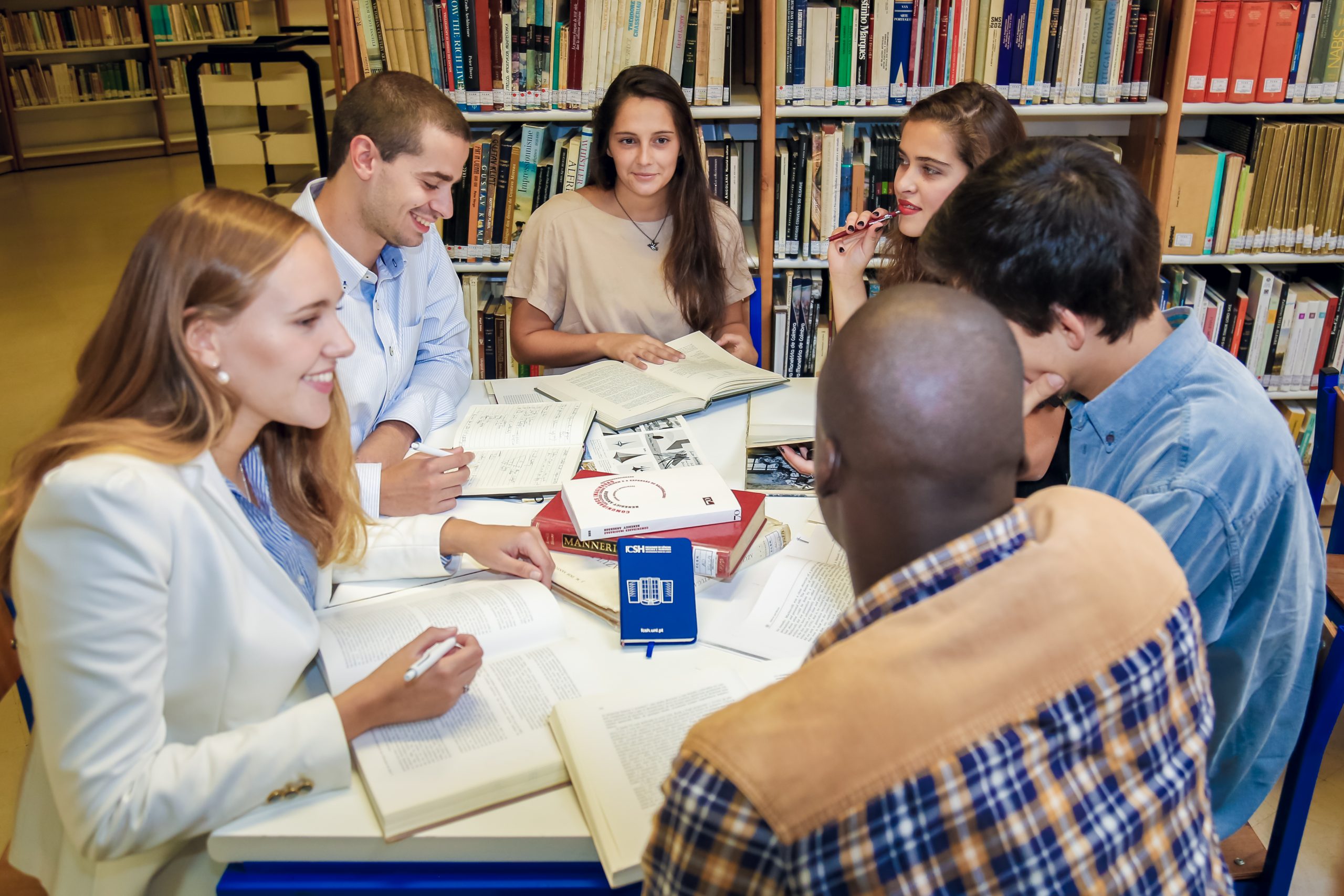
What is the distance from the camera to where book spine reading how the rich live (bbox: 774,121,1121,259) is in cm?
287

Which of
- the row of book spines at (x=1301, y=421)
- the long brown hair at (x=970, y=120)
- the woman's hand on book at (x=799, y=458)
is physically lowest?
the row of book spines at (x=1301, y=421)

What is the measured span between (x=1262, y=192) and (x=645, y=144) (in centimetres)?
179

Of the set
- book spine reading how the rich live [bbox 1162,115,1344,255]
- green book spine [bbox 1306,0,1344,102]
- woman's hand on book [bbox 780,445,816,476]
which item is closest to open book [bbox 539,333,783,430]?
woman's hand on book [bbox 780,445,816,476]

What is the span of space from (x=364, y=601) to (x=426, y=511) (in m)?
0.22

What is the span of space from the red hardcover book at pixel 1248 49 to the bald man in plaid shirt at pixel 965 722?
255cm

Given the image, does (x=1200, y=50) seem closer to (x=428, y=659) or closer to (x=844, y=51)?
(x=844, y=51)

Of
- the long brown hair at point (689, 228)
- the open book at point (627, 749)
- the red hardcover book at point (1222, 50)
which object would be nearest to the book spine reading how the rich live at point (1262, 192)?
the red hardcover book at point (1222, 50)

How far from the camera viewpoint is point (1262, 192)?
2.89 metres

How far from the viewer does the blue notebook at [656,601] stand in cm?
125

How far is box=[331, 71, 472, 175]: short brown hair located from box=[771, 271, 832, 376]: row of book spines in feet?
4.37

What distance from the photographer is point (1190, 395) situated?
1.20 metres

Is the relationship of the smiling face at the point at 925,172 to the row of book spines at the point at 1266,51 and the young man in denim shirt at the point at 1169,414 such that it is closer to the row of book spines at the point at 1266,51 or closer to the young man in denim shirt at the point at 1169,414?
the young man in denim shirt at the point at 1169,414

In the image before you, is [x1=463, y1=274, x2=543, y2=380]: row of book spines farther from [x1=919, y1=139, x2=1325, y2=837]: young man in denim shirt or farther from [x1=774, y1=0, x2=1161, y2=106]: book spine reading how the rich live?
[x1=919, y1=139, x2=1325, y2=837]: young man in denim shirt

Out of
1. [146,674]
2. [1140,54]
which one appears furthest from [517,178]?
[146,674]
